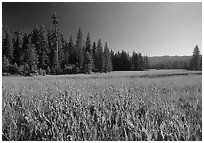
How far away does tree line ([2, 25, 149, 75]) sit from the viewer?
10.5 feet

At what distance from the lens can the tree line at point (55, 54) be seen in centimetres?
321

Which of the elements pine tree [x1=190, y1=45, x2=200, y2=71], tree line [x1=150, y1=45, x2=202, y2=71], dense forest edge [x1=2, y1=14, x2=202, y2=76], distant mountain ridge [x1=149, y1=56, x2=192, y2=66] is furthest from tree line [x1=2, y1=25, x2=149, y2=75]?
pine tree [x1=190, y1=45, x2=200, y2=71]

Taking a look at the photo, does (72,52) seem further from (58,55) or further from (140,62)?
(140,62)

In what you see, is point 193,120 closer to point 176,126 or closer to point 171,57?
point 176,126

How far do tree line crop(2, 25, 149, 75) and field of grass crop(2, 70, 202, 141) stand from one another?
0.17 metres

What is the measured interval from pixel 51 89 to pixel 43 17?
1.15m

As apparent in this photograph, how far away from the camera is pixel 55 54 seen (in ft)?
10.8

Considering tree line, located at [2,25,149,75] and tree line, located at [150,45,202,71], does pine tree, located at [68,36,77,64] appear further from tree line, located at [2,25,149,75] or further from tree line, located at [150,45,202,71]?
tree line, located at [150,45,202,71]

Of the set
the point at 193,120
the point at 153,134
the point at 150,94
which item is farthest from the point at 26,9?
the point at 193,120

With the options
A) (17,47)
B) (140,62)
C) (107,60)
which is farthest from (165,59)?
(17,47)

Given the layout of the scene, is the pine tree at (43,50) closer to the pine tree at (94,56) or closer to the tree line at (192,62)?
the pine tree at (94,56)

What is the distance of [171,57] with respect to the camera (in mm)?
3186

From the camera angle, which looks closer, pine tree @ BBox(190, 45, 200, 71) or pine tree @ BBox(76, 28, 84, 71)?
pine tree @ BBox(190, 45, 200, 71)

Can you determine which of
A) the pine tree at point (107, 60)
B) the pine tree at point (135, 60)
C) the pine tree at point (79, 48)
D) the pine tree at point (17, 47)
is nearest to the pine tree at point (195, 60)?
the pine tree at point (135, 60)
